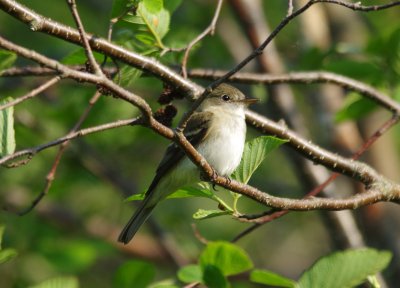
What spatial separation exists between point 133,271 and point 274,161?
19.9 feet

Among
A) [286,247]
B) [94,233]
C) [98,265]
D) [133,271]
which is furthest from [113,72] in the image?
[286,247]

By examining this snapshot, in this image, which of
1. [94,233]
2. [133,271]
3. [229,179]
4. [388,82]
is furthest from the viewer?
[94,233]

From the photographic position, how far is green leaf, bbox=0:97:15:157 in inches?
111

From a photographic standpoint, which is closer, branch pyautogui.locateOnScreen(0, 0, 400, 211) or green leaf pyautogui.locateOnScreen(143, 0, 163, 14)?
branch pyautogui.locateOnScreen(0, 0, 400, 211)

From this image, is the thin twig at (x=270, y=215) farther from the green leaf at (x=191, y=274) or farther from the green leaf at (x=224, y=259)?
the green leaf at (x=191, y=274)

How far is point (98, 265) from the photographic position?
28.0 ft

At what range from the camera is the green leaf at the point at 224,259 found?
11.8ft

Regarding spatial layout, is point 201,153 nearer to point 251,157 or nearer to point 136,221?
point 136,221

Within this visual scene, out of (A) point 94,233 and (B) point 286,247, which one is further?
(B) point 286,247

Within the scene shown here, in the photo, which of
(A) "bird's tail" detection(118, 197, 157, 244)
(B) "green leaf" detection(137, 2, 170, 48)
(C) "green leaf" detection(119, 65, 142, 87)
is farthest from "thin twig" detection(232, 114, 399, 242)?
(B) "green leaf" detection(137, 2, 170, 48)

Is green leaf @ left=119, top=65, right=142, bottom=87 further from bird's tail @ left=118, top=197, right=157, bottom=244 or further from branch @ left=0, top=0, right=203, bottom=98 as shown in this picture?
bird's tail @ left=118, top=197, right=157, bottom=244

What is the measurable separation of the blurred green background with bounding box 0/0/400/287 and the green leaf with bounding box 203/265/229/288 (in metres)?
0.56

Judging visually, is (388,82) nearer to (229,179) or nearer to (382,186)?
(382,186)

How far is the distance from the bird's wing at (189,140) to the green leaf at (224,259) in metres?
0.64
